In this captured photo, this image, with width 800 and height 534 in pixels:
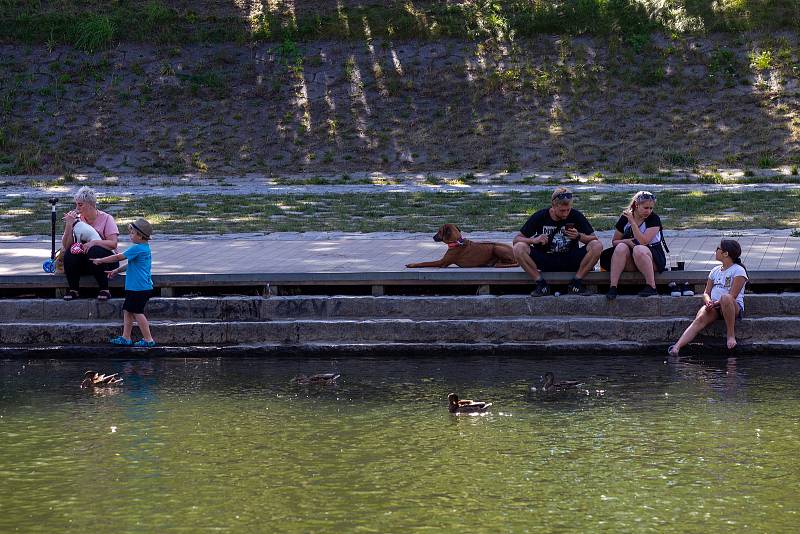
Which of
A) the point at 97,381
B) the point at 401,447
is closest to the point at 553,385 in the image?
the point at 401,447

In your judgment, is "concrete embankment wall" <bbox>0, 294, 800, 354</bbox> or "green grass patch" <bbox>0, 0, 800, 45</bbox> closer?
"concrete embankment wall" <bbox>0, 294, 800, 354</bbox>

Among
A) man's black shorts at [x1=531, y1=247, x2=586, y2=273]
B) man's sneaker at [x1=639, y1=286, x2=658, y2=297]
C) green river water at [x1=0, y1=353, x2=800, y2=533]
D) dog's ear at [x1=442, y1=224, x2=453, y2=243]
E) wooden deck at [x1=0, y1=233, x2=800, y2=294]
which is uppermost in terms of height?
dog's ear at [x1=442, y1=224, x2=453, y2=243]

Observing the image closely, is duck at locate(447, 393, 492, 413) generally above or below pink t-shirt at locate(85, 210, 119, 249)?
below

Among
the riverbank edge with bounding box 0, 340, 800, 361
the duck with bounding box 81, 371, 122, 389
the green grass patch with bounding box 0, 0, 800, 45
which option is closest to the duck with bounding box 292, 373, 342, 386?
the riverbank edge with bounding box 0, 340, 800, 361

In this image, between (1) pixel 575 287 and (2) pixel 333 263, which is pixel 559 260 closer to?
(1) pixel 575 287

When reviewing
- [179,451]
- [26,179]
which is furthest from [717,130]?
[179,451]

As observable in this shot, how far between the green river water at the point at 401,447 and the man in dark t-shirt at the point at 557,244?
1.04 meters

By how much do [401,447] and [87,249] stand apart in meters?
4.83

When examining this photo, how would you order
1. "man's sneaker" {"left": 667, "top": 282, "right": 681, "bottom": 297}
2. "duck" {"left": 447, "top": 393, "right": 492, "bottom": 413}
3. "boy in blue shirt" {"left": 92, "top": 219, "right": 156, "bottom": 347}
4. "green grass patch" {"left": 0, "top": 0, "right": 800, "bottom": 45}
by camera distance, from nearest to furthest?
1. "duck" {"left": 447, "top": 393, "right": 492, "bottom": 413}
2. "boy in blue shirt" {"left": 92, "top": 219, "right": 156, "bottom": 347}
3. "man's sneaker" {"left": 667, "top": 282, "right": 681, "bottom": 297}
4. "green grass patch" {"left": 0, "top": 0, "right": 800, "bottom": 45}

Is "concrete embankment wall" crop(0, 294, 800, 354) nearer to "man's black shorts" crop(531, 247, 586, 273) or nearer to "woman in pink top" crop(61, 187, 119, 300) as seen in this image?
"woman in pink top" crop(61, 187, 119, 300)

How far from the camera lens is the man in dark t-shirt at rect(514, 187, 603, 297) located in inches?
445

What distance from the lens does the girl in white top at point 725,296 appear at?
10508 millimetres

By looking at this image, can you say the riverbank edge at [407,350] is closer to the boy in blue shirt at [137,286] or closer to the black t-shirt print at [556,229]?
the boy in blue shirt at [137,286]

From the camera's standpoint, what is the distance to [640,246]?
36.4ft
